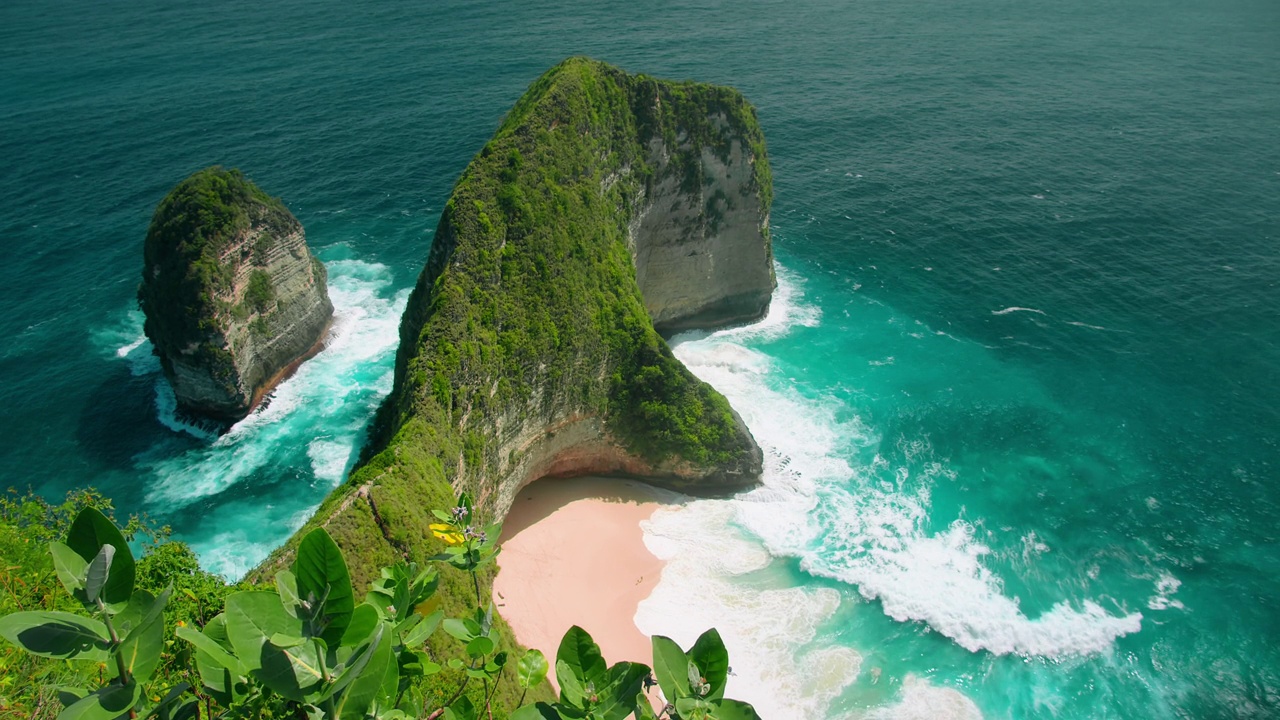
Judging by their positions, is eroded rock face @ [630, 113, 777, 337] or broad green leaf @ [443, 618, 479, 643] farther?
eroded rock face @ [630, 113, 777, 337]

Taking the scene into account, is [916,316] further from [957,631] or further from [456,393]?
[456,393]

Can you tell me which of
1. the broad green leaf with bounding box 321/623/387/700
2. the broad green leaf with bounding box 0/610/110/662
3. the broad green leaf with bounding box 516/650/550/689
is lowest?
the broad green leaf with bounding box 516/650/550/689

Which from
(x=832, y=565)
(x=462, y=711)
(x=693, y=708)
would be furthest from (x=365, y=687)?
(x=832, y=565)

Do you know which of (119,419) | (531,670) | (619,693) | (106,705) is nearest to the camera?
(106,705)

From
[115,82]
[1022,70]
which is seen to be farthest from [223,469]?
[1022,70]

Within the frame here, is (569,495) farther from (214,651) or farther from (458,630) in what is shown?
(214,651)

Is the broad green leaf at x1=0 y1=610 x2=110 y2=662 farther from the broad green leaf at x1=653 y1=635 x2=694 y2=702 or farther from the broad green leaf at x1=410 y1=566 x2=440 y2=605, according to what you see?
the broad green leaf at x1=653 y1=635 x2=694 y2=702

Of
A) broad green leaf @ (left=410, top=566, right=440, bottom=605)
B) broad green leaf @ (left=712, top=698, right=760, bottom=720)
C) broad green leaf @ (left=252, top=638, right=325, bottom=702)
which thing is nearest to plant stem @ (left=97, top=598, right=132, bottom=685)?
broad green leaf @ (left=252, top=638, right=325, bottom=702)
